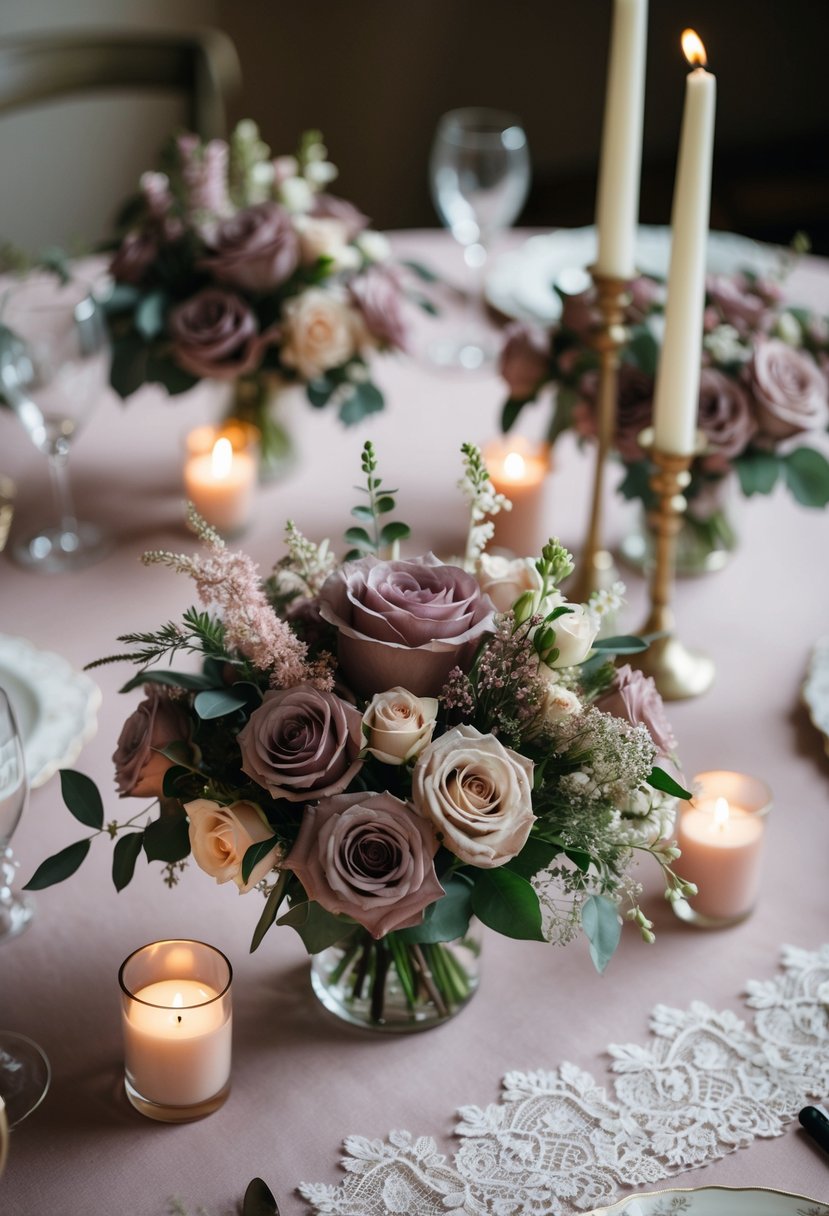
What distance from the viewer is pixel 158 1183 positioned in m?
0.80

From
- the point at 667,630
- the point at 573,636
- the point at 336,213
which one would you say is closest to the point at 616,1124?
the point at 573,636

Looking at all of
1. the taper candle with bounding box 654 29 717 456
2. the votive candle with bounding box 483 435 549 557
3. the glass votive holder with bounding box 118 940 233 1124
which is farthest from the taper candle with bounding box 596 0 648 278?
the glass votive holder with bounding box 118 940 233 1124

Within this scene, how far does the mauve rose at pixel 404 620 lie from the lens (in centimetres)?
77

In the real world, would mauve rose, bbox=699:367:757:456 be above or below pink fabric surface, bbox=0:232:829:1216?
above

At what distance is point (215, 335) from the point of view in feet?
4.56

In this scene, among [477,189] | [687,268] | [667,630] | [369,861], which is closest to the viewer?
[369,861]

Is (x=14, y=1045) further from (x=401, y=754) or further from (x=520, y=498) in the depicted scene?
(x=520, y=498)

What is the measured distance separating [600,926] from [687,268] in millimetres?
574

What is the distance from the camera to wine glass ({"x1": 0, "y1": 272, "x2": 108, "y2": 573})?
132cm

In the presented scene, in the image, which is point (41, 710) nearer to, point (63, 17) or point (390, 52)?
point (63, 17)

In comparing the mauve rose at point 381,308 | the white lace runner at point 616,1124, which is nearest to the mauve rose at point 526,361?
the mauve rose at point 381,308

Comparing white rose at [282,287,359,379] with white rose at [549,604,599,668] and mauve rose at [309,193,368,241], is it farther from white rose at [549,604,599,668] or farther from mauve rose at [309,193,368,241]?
white rose at [549,604,599,668]

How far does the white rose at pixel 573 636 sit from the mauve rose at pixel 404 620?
0.15ft

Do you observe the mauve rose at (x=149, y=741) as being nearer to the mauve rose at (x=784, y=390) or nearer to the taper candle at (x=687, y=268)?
the taper candle at (x=687, y=268)
